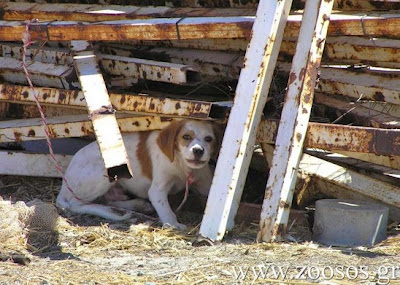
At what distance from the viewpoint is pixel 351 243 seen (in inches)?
238

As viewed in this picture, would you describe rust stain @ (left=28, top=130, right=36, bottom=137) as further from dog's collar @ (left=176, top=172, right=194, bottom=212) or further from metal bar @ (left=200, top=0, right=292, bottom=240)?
metal bar @ (left=200, top=0, right=292, bottom=240)

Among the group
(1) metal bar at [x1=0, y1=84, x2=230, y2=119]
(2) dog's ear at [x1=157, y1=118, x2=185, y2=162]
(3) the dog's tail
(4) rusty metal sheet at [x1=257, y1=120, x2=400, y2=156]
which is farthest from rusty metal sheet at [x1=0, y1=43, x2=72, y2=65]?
(4) rusty metal sheet at [x1=257, y1=120, x2=400, y2=156]

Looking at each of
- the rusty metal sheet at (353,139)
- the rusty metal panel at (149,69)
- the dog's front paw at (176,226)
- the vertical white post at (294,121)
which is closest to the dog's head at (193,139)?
the rusty metal panel at (149,69)

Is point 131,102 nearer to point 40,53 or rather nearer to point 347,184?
point 40,53

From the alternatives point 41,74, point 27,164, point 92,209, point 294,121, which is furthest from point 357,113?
point 27,164

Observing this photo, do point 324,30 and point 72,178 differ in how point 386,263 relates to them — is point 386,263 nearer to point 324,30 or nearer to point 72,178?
point 324,30

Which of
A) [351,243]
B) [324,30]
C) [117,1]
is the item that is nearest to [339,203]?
[351,243]

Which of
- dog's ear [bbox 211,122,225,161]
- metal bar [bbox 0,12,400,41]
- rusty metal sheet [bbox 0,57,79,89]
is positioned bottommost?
dog's ear [bbox 211,122,225,161]

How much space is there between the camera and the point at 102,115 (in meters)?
6.17

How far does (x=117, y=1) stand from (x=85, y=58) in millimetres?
1071

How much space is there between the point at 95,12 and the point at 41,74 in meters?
0.70

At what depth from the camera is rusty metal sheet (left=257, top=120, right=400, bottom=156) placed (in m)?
5.84

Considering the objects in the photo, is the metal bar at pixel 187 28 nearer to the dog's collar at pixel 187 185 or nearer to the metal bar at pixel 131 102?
the metal bar at pixel 131 102

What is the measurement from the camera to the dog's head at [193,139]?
702 cm
